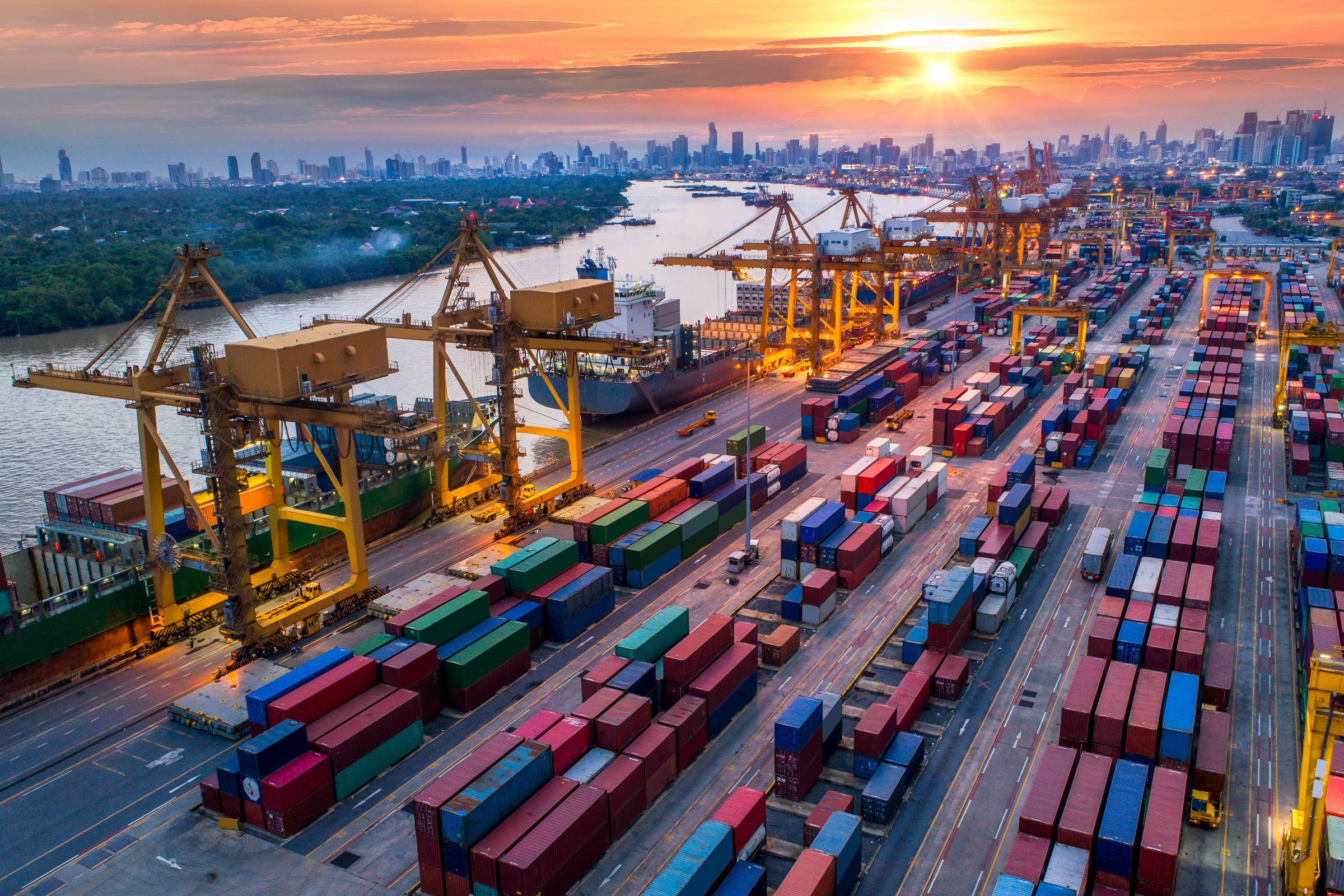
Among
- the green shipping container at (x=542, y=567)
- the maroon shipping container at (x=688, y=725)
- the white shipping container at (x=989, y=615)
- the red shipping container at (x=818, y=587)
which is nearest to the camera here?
the maroon shipping container at (x=688, y=725)

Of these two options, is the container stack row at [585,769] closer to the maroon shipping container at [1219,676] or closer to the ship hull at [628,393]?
the maroon shipping container at [1219,676]

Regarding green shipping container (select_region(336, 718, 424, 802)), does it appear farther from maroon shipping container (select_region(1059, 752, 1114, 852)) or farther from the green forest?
the green forest

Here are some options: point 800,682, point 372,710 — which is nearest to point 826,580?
point 800,682

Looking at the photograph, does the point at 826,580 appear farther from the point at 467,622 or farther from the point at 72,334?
the point at 72,334

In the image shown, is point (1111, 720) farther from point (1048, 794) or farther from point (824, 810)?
point (824, 810)

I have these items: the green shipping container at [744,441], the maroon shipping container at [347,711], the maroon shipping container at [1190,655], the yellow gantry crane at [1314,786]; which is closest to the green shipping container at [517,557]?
the maroon shipping container at [347,711]

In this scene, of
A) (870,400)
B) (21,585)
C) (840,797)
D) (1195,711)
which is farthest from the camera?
(870,400)
